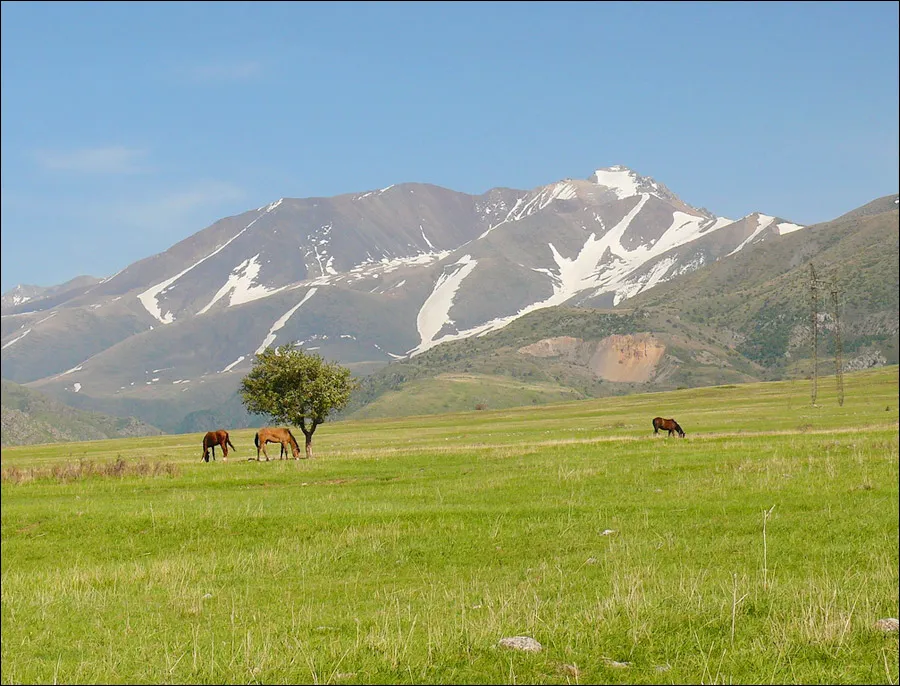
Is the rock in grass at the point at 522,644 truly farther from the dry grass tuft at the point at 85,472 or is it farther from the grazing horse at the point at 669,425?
the grazing horse at the point at 669,425

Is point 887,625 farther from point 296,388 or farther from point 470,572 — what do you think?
point 296,388

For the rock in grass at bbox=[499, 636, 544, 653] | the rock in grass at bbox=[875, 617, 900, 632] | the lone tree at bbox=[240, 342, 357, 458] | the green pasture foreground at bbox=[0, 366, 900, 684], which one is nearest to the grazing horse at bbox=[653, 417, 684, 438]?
the green pasture foreground at bbox=[0, 366, 900, 684]

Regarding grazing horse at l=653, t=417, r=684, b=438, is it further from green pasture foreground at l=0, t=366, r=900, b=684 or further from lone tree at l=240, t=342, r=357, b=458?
lone tree at l=240, t=342, r=357, b=458

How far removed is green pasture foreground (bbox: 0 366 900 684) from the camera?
12.2m

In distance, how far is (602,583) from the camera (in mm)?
18375

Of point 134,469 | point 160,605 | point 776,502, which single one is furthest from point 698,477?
point 134,469

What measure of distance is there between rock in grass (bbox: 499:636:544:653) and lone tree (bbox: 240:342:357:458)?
5371 centimetres

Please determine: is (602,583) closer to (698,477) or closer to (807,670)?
(807,670)

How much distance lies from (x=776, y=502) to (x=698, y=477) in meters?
6.38

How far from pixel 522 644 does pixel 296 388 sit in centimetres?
5585

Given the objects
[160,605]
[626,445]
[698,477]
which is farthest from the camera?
[626,445]

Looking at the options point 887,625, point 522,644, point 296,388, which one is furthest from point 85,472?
point 887,625

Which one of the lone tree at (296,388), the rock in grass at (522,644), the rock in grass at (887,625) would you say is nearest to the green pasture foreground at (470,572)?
the rock in grass at (522,644)

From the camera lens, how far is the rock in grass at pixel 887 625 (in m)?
13.2
